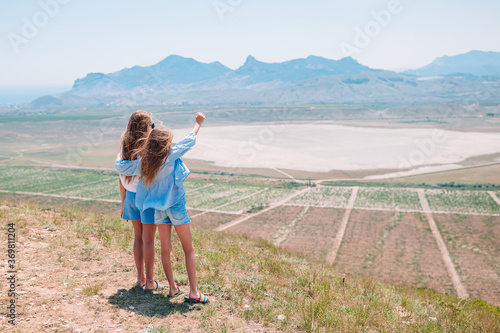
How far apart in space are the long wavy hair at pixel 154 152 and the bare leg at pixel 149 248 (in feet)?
1.98

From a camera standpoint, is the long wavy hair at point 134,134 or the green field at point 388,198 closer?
the long wavy hair at point 134,134

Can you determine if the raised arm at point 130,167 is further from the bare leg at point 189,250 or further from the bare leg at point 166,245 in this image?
the bare leg at point 189,250

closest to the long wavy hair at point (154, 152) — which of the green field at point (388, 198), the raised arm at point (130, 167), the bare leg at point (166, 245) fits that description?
the raised arm at point (130, 167)

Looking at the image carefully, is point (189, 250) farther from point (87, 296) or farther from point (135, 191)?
point (87, 296)

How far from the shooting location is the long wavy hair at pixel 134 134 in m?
3.83

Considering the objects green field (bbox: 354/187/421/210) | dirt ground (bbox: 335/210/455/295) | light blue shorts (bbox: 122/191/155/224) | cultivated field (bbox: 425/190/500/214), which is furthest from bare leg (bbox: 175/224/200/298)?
cultivated field (bbox: 425/190/500/214)

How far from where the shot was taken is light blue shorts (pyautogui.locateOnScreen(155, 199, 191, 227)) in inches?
146

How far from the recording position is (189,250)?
3.90 m

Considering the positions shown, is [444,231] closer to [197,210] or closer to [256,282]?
[197,210]

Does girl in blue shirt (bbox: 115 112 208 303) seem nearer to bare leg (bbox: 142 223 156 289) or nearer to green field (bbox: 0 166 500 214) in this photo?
bare leg (bbox: 142 223 156 289)

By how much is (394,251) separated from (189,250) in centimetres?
→ 1978

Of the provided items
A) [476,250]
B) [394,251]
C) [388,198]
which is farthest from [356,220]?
[388,198]

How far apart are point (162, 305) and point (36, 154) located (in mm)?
77456

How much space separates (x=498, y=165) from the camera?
177ft
